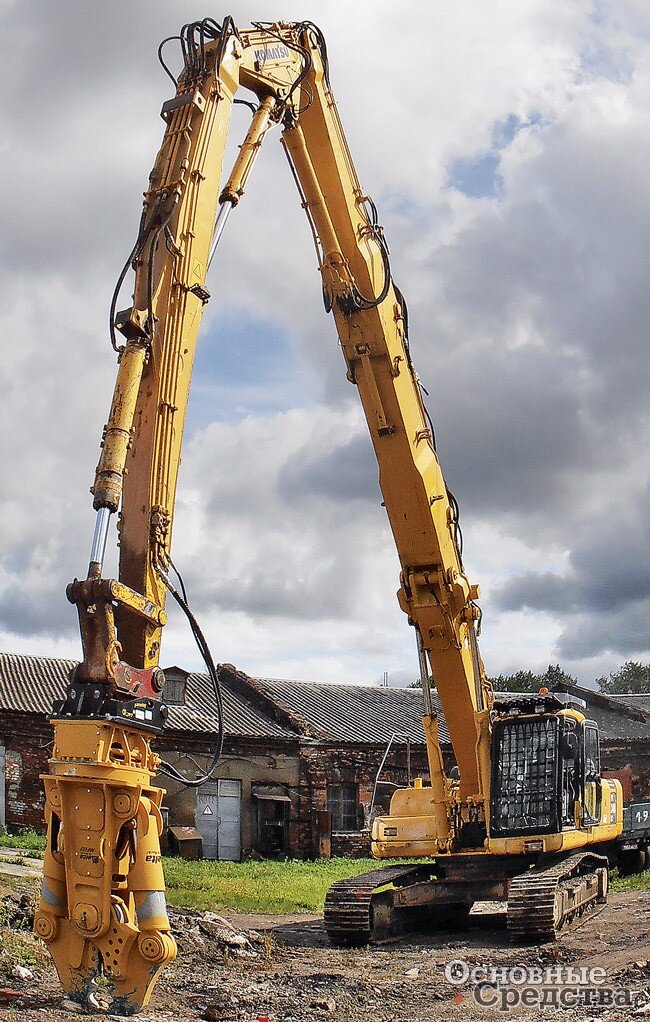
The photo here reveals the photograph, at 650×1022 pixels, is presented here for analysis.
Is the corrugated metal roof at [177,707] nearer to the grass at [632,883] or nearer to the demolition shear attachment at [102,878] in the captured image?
→ the grass at [632,883]

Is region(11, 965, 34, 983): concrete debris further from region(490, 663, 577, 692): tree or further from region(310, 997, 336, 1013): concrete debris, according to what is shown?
region(490, 663, 577, 692): tree

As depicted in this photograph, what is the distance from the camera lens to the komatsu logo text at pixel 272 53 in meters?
10.5

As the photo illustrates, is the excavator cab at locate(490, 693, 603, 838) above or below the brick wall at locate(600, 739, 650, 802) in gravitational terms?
above

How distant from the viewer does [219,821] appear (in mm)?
28344

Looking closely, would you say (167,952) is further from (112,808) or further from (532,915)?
(532,915)

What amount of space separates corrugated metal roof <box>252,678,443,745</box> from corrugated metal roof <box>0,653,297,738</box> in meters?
0.89

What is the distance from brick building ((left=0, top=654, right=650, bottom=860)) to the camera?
88.5 feet

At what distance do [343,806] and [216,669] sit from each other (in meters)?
22.6

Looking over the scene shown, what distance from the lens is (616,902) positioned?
16391mm

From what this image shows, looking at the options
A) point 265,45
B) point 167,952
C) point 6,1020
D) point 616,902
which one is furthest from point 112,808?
point 616,902

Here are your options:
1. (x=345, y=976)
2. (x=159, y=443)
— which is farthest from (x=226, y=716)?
(x=159, y=443)

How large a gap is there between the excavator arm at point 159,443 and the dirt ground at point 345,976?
2.47 feet

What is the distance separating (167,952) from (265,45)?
→ 8.51 metres

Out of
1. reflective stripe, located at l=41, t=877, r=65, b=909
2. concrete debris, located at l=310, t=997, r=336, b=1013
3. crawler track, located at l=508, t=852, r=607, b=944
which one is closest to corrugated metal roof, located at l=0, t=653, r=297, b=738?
crawler track, located at l=508, t=852, r=607, b=944
